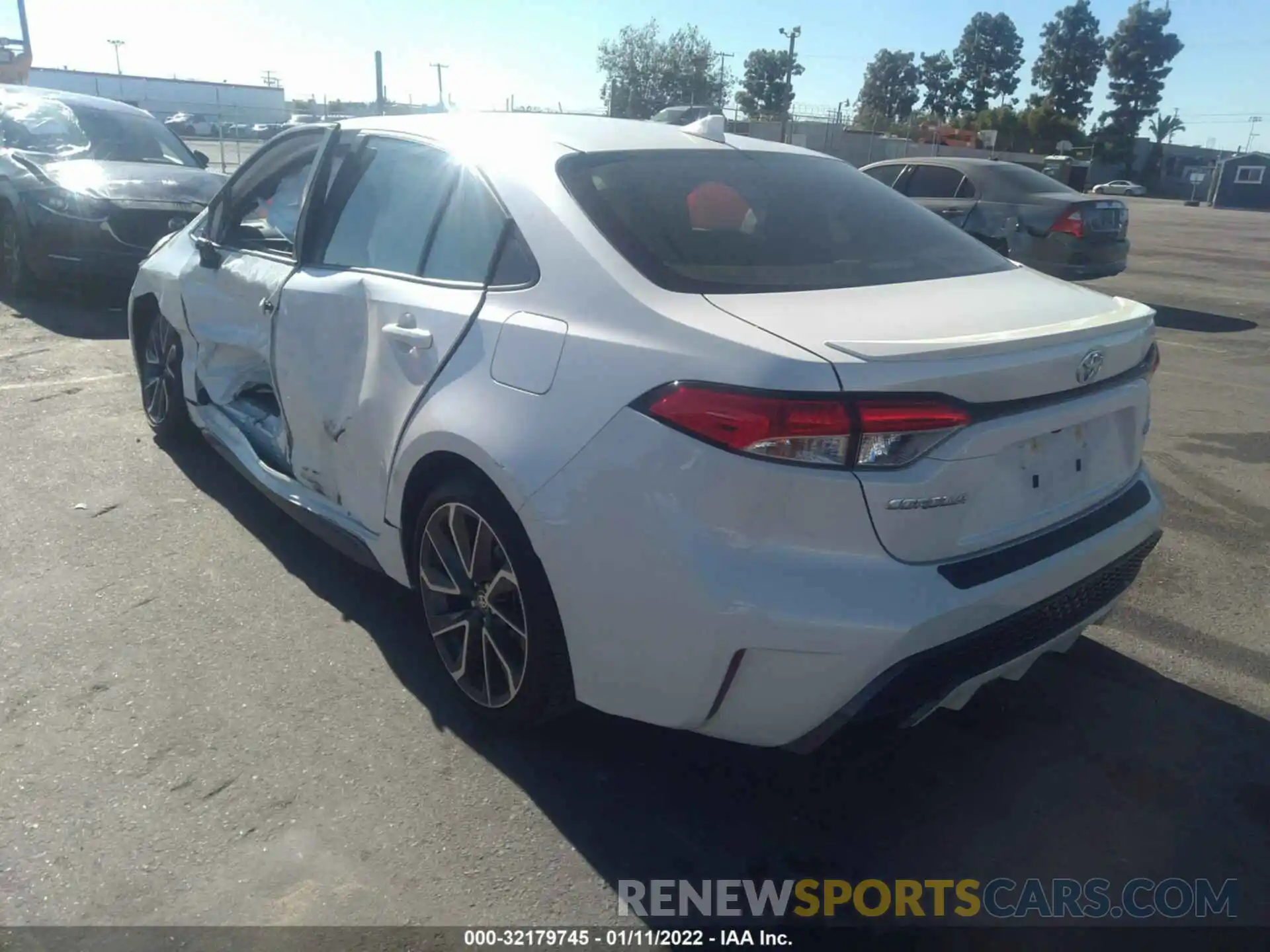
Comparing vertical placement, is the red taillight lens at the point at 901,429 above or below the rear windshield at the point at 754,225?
below

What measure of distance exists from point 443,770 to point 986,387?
68.5 inches

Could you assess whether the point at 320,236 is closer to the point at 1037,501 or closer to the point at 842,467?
the point at 842,467

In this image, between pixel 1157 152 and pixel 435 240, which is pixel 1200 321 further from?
pixel 1157 152

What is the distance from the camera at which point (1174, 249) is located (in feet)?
69.1

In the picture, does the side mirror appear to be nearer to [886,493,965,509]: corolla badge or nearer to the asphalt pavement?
the asphalt pavement

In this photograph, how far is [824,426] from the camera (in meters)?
2.15

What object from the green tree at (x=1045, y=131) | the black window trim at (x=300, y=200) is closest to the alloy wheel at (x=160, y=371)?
the black window trim at (x=300, y=200)

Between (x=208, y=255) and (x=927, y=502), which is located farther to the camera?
(x=208, y=255)

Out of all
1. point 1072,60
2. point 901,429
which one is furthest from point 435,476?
point 1072,60

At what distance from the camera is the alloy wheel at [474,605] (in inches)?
110

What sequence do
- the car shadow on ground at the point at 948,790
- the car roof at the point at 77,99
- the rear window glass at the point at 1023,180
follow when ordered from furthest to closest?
the rear window glass at the point at 1023,180
the car roof at the point at 77,99
the car shadow on ground at the point at 948,790

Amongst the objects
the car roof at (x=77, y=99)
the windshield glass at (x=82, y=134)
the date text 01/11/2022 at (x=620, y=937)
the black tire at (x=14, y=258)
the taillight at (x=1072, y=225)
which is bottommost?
the date text 01/11/2022 at (x=620, y=937)

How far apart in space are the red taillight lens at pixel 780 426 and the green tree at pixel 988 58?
115 metres

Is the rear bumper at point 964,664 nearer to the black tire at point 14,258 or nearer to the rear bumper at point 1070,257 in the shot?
the rear bumper at point 1070,257
